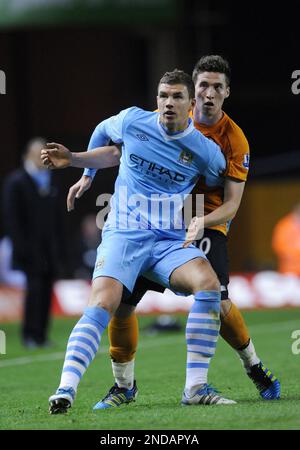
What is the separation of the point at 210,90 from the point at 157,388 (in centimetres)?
255

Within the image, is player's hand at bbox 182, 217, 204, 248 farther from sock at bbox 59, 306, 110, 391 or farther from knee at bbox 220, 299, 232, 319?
sock at bbox 59, 306, 110, 391

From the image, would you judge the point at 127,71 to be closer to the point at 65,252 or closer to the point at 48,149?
the point at 65,252

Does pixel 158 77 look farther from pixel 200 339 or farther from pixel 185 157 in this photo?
pixel 200 339

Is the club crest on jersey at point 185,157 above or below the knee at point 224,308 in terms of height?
above

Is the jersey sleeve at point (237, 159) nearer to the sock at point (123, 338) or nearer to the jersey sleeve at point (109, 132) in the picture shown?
the jersey sleeve at point (109, 132)

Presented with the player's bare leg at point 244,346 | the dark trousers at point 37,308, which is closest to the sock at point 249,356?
the player's bare leg at point 244,346

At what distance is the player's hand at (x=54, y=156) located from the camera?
7.09 meters

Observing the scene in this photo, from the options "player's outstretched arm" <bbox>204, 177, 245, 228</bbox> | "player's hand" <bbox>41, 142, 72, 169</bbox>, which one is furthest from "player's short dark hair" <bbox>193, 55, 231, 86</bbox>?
"player's hand" <bbox>41, 142, 72, 169</bbox>

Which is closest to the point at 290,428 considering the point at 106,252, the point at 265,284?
the point at 106,252

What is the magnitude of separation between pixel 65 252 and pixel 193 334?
6952 mm

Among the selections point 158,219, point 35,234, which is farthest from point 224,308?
point 35,234

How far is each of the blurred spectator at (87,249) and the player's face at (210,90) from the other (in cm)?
1189

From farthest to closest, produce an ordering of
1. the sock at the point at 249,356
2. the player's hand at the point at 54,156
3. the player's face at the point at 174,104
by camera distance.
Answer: the sock at the point at 249,356, the player's face at the point at 174,104, the player's hand at the point at 54,156

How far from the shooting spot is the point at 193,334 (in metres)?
7.18
